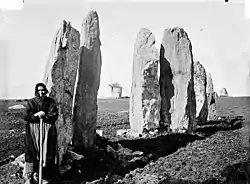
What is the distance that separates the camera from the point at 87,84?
738cm

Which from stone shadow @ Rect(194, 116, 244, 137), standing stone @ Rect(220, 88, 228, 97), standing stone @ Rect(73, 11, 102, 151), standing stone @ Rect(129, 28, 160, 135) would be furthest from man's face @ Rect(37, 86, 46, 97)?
standing stone @ Rect(220, 88, 228, 97)

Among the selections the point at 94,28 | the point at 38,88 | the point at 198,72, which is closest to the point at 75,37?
the point at 94,28

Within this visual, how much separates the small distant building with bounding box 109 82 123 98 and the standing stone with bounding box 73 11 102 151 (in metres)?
3.18

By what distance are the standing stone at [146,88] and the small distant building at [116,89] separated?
1.47 m

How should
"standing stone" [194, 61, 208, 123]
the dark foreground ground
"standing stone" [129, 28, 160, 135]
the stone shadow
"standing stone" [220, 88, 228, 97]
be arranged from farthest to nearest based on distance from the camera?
"standing stone" [220, 88, 228, 97] < "standing stone" [194, 61, 208, 123] < the stone shadow < "standing stone" [129, 28, 160, 135] < the dark foreground ground

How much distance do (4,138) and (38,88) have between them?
3102 millimetres

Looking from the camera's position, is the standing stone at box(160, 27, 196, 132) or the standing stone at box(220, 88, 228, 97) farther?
the standing stone at box(220, 88, 228, 97)

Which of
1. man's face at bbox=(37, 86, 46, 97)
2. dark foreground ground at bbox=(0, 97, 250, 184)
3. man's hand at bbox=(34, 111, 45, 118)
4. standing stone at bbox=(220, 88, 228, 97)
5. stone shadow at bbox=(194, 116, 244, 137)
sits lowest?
dark foreground ground at bbox=(0, 97, 250, 184)

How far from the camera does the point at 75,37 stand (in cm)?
685

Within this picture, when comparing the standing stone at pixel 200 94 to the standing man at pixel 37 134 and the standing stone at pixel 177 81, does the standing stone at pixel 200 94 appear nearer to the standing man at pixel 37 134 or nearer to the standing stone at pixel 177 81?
the standing stone at pixel 177 81

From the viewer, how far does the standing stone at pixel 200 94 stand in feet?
37.7

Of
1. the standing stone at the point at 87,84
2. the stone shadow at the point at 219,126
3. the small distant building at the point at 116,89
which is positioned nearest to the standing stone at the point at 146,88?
the stone shadow at the point at 219,126

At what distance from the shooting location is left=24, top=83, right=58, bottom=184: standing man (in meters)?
5.38

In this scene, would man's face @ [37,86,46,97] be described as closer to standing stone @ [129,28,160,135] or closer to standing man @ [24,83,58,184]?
standing man @ [24,83,58,184]
